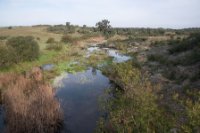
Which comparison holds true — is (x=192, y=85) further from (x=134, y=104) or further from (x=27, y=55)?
(x=27, y=55)

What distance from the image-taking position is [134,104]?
16.7 meters

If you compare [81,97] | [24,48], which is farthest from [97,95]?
[24,48]

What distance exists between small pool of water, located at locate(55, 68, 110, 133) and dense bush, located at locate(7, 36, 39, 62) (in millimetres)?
10091

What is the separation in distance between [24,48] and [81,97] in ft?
79.9

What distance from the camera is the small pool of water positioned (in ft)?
75.2

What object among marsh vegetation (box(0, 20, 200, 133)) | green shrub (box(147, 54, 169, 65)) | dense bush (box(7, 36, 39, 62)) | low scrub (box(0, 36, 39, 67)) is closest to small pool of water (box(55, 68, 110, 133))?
marsh vegetation (box(0, 20, 200, 133))

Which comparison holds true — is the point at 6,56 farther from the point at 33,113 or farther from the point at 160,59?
the point at 33,113

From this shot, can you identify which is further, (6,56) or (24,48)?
(24,48)

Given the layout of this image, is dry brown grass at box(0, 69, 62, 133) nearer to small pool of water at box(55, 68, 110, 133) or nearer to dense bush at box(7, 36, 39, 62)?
small pool of water at box(55, 68, 110, 133)

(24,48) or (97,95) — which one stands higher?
(24,48)

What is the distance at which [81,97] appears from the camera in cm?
3005

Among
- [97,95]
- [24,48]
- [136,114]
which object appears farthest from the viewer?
[24,48]

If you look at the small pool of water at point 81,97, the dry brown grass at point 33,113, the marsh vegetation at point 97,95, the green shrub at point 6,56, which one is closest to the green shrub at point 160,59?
the marsh vegetation at point 97,95

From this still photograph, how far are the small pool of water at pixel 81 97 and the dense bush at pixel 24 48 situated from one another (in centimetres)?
1009
